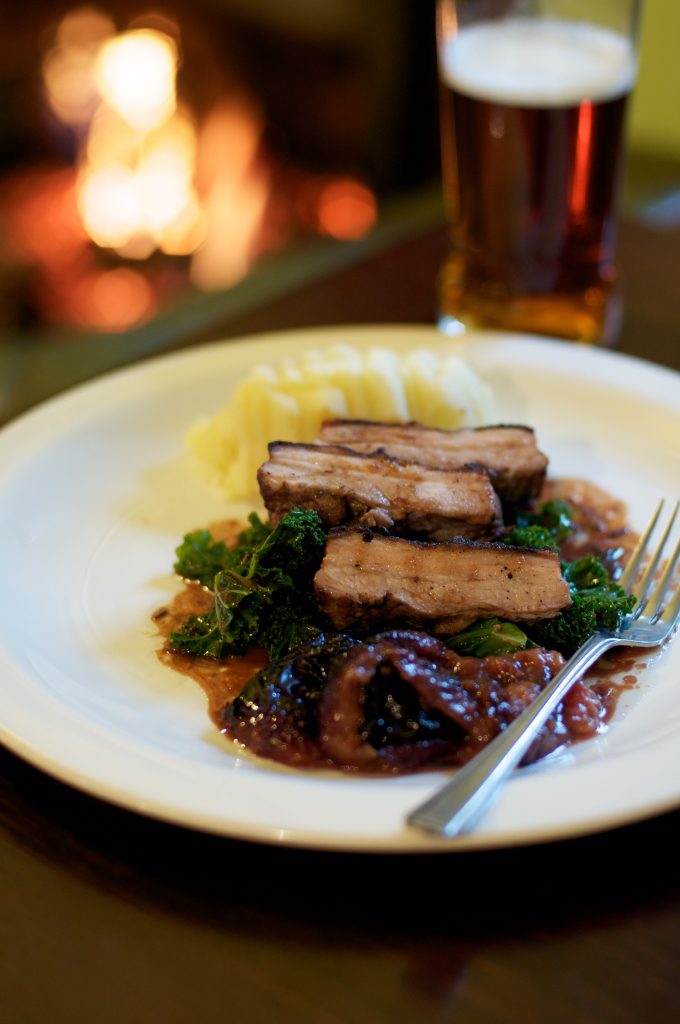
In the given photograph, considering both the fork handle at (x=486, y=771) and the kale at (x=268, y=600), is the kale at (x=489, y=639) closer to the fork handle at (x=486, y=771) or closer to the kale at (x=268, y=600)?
the fork handle at (x=486, y=771)

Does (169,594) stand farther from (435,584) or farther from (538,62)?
(538,62)

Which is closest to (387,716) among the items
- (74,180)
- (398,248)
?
(398,248)

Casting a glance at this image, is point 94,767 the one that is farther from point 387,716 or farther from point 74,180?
point 74,180

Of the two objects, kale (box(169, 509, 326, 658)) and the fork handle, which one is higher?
the fork handle

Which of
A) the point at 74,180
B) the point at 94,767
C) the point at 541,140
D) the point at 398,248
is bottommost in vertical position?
the point at 74,180

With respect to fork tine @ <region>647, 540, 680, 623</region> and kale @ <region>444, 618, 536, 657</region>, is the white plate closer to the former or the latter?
fork tine @ <region>647, 540, 680, 623</region>

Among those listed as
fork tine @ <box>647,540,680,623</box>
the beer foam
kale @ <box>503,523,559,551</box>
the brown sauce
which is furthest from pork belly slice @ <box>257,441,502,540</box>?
the beer foam
